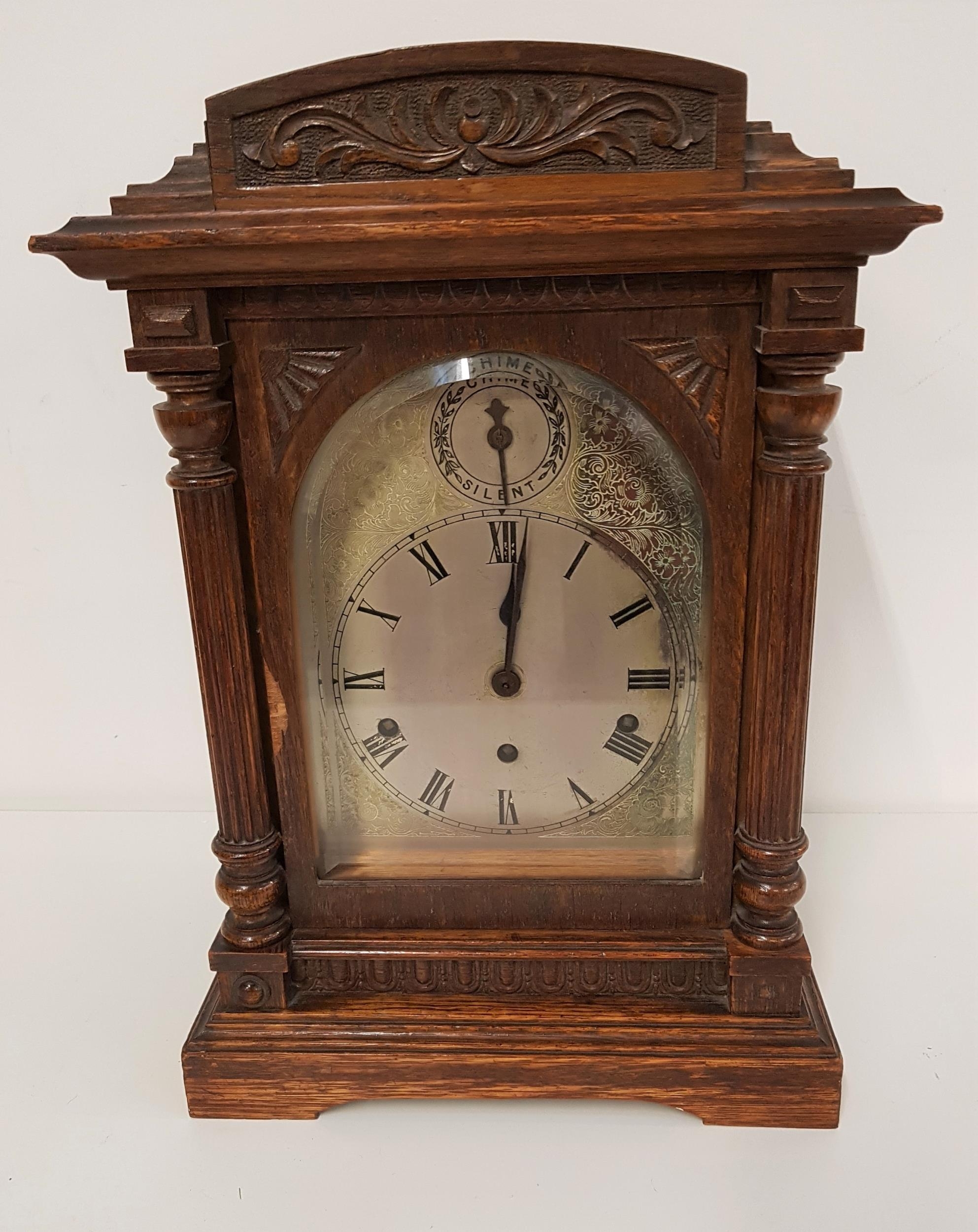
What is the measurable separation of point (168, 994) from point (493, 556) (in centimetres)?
67

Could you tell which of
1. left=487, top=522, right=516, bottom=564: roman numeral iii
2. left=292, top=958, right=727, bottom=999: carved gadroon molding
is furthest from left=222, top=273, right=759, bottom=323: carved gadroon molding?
left=292, top=958, right=727, bottom=999: carved gadroon molding

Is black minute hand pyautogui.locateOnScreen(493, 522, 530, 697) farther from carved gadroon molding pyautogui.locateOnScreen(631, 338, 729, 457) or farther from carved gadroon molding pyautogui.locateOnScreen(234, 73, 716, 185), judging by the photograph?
carved gadroon molding pyautogui.locateOnScreen(234, 73, 716, 185)

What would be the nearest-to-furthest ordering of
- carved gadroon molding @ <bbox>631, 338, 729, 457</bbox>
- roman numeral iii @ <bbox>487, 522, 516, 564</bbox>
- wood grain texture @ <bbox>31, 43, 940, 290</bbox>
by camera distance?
wood grain texture @ <bbox>31, 43, 940, 290</bbox> < carved gadroon molding @ <bbox>631, 338, 729, 457</bbox> < roman numeral iii @ <bbox>487, 522, 516, 564</bbox>

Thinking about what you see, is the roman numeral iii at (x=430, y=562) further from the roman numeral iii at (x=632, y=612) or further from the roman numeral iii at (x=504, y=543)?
the roman numeral iii at (x=632, y=612)

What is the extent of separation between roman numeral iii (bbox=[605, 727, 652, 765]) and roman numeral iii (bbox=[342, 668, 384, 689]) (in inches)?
9.4

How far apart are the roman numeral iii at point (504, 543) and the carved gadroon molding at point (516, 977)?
410mm

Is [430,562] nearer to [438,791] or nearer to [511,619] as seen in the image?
[511,619]

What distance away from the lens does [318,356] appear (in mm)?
1092

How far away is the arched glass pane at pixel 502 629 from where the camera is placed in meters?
1.14

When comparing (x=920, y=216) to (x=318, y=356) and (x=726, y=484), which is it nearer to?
(x=726, y=484)

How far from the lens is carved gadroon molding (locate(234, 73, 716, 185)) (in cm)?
98

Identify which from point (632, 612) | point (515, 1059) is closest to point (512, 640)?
point (632, 612)

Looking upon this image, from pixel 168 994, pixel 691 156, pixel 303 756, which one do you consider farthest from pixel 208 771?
pixel 691 156

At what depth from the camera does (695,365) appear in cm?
108
